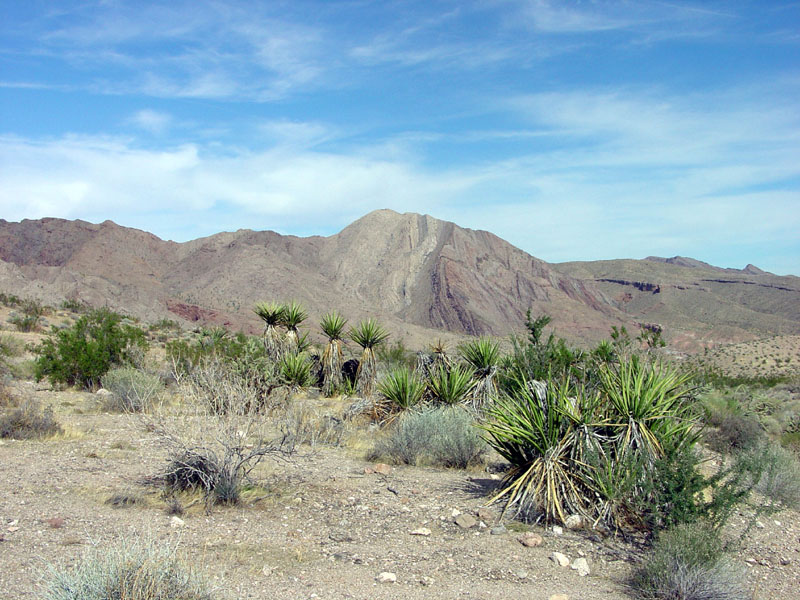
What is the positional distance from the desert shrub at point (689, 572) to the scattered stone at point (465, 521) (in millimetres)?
1924

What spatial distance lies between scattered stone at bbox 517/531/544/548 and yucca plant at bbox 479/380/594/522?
466mm

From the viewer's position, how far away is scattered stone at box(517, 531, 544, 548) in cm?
643

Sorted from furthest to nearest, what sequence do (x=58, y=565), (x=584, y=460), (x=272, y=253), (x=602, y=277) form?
(x=602, y=277), (x=272, y=253), (x=584, y=460), (x=58, y=565)

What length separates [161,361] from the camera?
23.7 m

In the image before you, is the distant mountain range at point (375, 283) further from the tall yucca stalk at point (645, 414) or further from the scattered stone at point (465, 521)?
the tall yucca stalk at point (645, 414)

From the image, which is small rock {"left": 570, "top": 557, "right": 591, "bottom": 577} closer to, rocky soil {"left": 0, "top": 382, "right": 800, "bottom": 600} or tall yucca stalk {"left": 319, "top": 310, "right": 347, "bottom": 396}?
rocky soil {"left": 0, "top": 382, "right": 800, "bottom": 600}

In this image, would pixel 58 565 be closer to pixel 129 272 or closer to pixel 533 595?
pixel 533 595

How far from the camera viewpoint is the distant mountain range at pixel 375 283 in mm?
58500

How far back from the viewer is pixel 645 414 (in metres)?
7.32

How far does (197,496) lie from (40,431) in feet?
16.4

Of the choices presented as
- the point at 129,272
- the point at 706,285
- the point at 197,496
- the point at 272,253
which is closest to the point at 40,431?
the point at 197,496

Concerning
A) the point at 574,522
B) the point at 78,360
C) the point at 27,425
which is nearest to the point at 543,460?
the point at 574,522

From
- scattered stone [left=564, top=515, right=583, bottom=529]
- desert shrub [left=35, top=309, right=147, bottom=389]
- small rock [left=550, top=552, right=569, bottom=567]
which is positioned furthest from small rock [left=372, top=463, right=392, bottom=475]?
desert shrub [left=35, top=309, right=147, bottom=389]

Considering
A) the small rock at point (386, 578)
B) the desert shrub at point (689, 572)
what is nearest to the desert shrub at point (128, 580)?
the small rock at point (386, 578)
